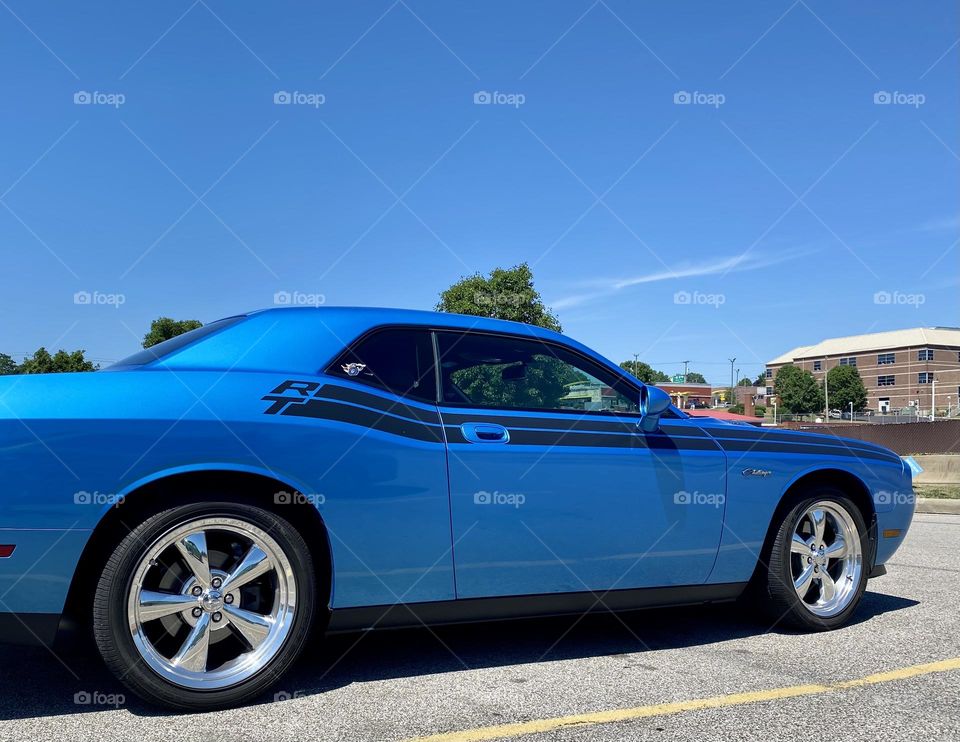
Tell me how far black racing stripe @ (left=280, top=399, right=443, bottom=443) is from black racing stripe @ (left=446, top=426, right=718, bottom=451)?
0.10 m

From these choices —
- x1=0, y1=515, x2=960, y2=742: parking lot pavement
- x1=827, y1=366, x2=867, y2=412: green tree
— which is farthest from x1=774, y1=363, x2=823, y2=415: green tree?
x1=0, y1=515, x2=960, y2=742: parking lot pavement

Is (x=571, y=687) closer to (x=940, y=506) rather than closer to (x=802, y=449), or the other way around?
(x=802, y=449)

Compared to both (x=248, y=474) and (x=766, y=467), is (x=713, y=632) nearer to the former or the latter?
(x=766, y=467)

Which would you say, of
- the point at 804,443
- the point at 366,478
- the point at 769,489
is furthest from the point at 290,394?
the point at 804,443

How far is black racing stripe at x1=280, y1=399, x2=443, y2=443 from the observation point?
331cm

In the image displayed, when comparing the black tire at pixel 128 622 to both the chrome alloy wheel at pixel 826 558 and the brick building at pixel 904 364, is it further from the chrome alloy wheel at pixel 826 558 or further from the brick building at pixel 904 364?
the brick building at pixel 904 364

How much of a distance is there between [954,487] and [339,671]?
17607mm

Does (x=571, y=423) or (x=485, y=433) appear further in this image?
(x=571, y=423)

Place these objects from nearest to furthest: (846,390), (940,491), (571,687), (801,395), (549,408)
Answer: (571,687) < (549,408) < (940,491) < (846,390) < (801,395)

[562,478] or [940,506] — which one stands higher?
[562,478]

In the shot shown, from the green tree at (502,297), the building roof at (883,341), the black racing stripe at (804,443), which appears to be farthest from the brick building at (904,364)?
the black racing stripe at (804,443)

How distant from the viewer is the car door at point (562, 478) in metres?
3.53

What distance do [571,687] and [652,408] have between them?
1367mm

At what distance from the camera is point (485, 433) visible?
361cm
